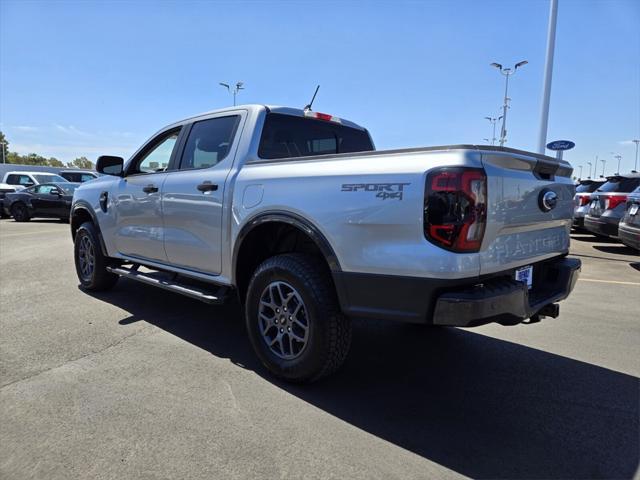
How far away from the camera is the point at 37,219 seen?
1853 centimetres

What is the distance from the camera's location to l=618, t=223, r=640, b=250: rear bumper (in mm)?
7672

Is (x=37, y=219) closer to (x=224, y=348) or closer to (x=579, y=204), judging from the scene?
(x=224, y=348)

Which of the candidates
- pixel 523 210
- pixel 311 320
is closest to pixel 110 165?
pixel 311 320

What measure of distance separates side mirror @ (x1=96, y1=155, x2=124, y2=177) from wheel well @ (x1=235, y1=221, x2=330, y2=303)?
2.34 meters

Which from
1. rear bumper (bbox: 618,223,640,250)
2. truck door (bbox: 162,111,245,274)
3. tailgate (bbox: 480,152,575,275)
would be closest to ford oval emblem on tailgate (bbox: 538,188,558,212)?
tailgate (bbox: 480,152,575,275)

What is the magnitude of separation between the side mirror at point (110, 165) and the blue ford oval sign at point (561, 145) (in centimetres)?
1484

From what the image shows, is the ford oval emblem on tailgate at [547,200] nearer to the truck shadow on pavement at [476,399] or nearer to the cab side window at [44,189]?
the truck shadow on pavement at [476,399]

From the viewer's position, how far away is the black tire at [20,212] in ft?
54.5

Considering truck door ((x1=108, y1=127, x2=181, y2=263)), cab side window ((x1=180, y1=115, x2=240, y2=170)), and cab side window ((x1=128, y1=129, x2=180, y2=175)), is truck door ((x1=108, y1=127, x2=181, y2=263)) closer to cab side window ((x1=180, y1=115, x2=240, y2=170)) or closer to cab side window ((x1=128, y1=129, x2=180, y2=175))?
cab side window ((x1=128, y1=129, x2=180, y2=175))

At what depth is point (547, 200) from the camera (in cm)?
293

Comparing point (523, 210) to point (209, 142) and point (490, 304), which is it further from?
point (209, 142)

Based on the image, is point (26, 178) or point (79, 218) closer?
point (79, 218)

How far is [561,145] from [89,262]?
15.4 meters

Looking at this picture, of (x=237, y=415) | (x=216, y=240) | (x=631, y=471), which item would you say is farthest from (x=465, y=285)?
(x=216, y=240)
